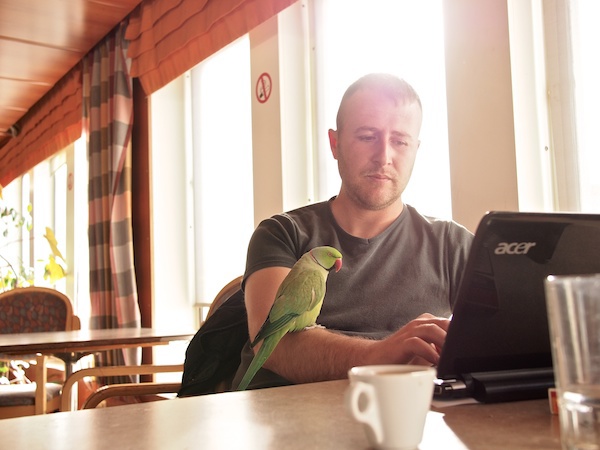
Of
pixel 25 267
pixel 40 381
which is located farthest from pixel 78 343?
pixel 25 267

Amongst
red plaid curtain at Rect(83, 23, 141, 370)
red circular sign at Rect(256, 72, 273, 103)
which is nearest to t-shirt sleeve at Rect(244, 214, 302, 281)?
red circular sign at Rect(256, 72, 273, 103)

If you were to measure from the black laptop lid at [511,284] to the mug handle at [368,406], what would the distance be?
199mm

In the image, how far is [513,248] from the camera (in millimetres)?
701

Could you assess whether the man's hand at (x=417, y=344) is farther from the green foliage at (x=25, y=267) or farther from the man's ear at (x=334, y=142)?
the green foliage at (x=25, y=267)

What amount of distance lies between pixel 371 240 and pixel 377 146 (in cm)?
19

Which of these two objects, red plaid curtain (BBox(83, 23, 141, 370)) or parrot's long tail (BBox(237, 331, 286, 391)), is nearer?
parrot's long tail (BBox(237, 331, 286, 391))

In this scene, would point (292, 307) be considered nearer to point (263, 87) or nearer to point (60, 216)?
point (263, 87)

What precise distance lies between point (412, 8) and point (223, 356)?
1.70 meters

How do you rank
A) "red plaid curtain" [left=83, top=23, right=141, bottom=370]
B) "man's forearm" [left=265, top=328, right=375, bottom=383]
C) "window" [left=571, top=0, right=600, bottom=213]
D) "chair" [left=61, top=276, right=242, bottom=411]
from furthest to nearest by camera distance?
"red plaid curtain" [left=83, top=23, right=141, bottom=370] → "window" [left=571, top=0, right=600, bottom=213] → "chair" [left=61, top=276, right=242, bottom=411] → "man's forearm" [left=265, top=328, right=375, bottom=383]

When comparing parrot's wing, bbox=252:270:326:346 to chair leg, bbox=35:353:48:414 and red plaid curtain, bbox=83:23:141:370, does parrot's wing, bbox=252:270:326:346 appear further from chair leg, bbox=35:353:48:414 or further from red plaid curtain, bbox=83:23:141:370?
red plaid curtain, bbox=83:23:141:370

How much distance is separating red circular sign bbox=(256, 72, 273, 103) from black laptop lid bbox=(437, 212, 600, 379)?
2369 millimetres

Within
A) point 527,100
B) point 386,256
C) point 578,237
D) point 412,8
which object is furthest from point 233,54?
point 578,237

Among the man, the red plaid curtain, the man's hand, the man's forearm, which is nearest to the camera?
the man's hand

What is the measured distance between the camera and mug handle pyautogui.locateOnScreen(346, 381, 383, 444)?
1.73 feet
